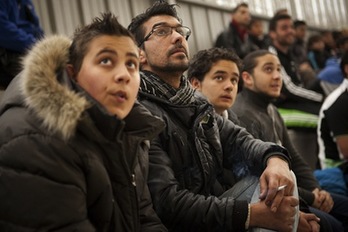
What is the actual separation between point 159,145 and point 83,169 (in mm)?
717

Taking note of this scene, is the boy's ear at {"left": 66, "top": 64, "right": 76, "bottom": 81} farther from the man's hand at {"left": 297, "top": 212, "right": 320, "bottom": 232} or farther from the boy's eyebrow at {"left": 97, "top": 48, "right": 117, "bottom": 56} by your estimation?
the man's hand at {"left": 297, "top": 212, "right": 320, "bottom": 232}

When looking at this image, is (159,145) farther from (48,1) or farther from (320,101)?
(320,101)

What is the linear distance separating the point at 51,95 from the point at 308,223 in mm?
1573

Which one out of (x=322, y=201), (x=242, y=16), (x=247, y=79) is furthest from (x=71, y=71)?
(x=242, y=16)

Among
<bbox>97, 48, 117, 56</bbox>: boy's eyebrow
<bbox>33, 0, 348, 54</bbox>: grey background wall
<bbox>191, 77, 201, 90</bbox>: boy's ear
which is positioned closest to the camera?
<bbox>97, 48, 117, 56</bbox>: boy's eyebrow

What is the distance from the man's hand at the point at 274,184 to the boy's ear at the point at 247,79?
1.64 m

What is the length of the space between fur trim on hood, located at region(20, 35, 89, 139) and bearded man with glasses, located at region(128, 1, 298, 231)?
73cm

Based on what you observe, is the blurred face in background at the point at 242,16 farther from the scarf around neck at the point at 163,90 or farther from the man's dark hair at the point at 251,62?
the scarf around neck at the point at 163,90

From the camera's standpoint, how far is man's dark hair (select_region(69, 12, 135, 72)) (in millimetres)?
1670

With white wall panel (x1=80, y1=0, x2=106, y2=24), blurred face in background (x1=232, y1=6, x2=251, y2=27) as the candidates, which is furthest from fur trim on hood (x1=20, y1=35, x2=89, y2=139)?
blurred face in background (x1=232, y1=6, x2=251, y2=27)

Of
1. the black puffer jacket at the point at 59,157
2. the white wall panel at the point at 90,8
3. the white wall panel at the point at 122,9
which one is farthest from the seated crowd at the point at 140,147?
the white wall panel at the point at 122,9

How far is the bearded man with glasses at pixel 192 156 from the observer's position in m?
2.03

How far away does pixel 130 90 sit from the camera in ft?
5.45

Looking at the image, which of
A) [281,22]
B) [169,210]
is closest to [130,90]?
[169,210]
